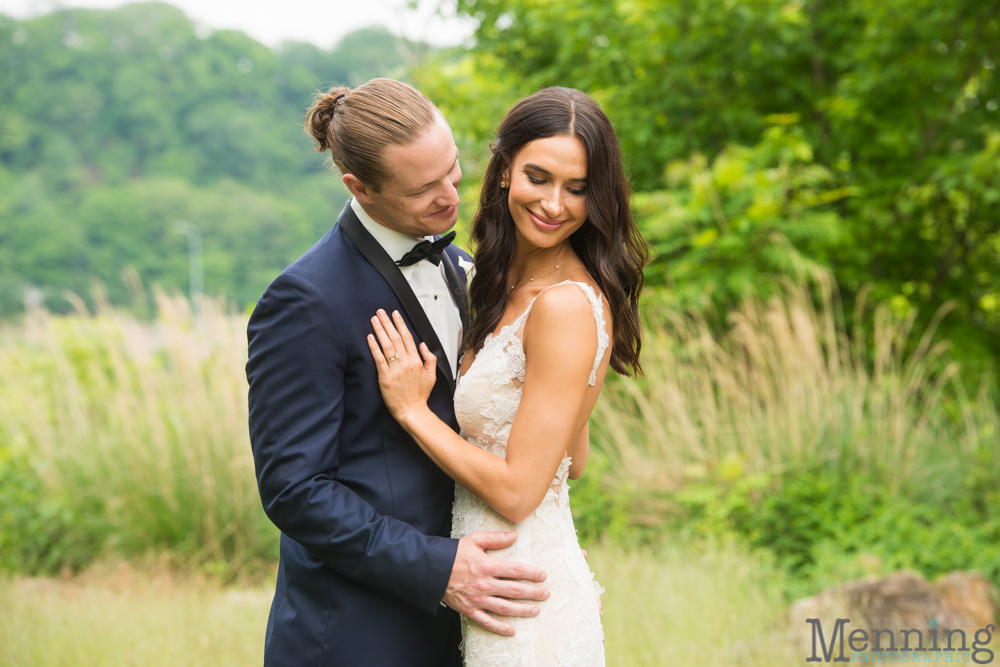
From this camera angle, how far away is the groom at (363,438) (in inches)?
68.7

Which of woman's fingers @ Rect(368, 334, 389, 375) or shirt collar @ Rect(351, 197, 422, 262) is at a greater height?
shirt collar @ Rect(351, 197, 422, 262)

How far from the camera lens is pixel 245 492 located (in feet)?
16.5

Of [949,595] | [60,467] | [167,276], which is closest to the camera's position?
[949,595]

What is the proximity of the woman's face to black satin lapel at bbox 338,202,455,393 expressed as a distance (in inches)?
14.9

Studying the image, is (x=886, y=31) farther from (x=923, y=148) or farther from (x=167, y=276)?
(x=167, y=276)

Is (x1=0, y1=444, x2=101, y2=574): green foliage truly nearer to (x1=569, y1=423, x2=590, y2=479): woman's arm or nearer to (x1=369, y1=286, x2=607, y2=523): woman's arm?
(x1=569, y1=423, x2=590, y2=479): woman's arm

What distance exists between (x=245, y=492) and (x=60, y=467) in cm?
166

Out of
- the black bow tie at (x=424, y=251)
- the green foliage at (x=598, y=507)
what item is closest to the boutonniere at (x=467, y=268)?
the black bow tie at (x=424, y=251)

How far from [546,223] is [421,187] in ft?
1.19

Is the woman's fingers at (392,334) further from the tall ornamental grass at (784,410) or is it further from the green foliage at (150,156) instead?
the green foliage at (150,156)

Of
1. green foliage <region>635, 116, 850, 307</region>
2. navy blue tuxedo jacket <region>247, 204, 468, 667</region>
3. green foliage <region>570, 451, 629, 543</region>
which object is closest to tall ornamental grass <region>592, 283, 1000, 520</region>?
green foliage <region>570, 451, 629, 543</region>

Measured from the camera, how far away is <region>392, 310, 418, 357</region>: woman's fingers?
1.88 metres

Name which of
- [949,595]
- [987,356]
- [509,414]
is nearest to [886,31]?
[987,356]

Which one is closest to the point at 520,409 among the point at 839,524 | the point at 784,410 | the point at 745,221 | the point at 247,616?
the point at 247,616
